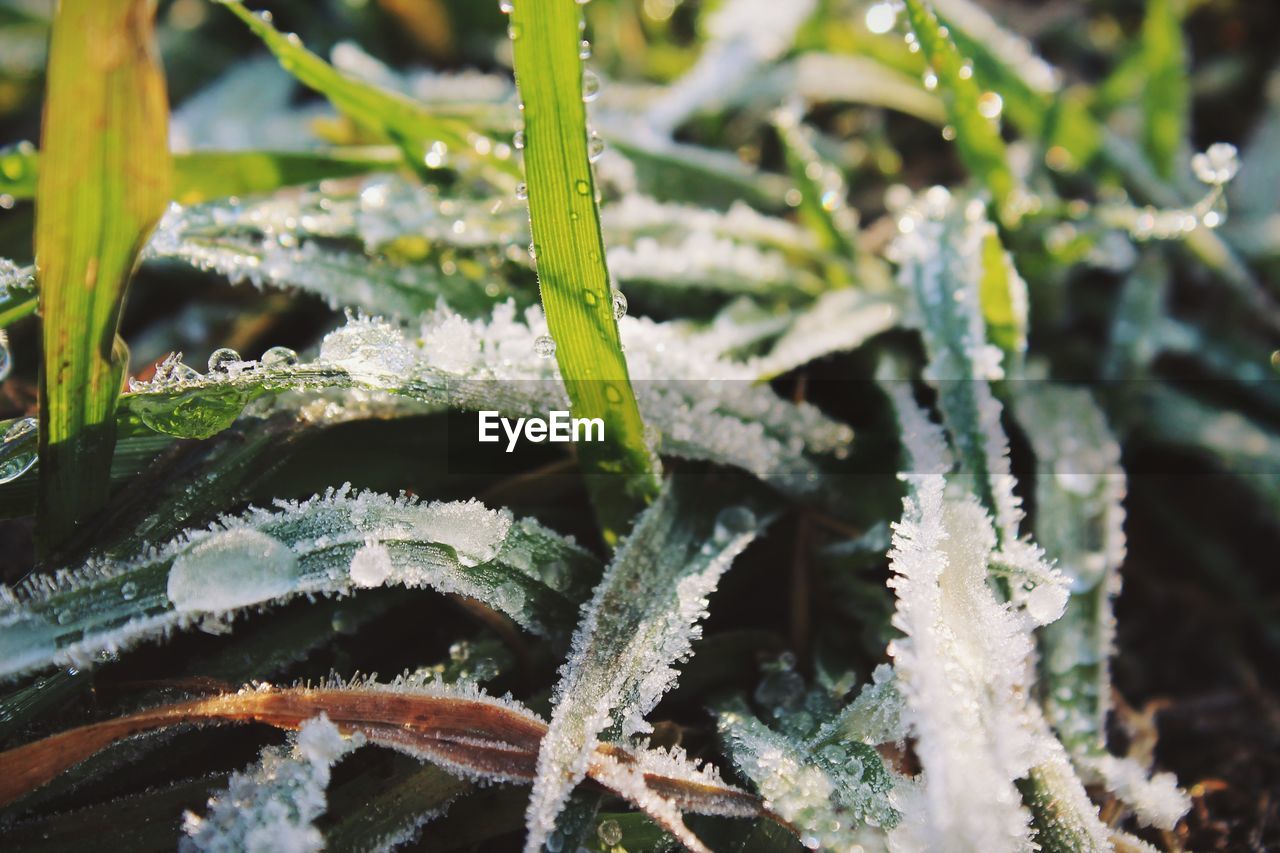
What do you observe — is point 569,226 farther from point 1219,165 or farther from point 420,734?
point 1219,165

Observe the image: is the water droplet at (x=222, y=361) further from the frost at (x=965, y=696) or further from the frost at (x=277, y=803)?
the frost at (x=965, y=696)

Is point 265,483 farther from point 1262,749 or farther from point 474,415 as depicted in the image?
point 1262,749

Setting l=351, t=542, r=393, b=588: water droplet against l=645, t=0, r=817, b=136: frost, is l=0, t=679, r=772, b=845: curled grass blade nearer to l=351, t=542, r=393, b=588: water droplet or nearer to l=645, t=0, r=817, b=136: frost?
l=351, t=542, r=393, b=588: water droplet

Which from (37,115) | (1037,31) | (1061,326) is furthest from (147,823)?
(1037,31)

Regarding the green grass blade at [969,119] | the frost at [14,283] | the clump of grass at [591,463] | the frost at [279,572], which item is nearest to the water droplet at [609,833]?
the clump of grass at [591,463]

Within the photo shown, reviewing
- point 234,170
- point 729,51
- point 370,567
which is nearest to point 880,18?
point 729,51
